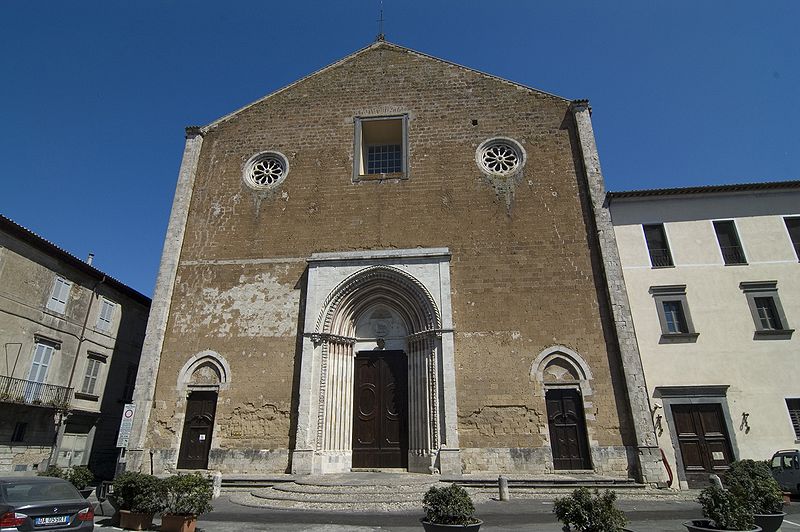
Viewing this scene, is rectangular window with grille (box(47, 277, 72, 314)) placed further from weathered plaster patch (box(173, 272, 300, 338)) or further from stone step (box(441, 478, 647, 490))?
stone step (box(441, 478, 647, 490))

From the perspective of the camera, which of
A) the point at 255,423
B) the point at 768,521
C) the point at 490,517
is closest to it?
the point at 768,521

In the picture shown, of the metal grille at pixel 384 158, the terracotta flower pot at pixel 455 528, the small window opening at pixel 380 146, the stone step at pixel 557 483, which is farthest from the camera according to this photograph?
the metal grille at pixel 384 158

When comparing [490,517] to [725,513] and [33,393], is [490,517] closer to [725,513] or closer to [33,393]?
[725,513]

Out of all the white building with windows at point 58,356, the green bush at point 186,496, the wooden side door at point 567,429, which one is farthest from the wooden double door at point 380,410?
the white building with windows at point 58,356

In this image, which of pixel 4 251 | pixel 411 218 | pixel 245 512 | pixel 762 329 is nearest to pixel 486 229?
pixel 411 218

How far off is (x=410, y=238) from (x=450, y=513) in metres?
9.59

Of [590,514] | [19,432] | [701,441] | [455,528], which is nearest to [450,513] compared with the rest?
[455,528]

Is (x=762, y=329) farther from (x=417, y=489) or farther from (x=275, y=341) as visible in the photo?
(x=275, y=341)

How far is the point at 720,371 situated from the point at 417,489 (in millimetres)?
9899

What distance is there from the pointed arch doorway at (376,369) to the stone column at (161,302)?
4.51 m

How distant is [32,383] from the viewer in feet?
52.5

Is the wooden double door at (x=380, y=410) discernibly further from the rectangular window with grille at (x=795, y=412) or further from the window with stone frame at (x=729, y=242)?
the window with stone frame at (x=729, y=242)

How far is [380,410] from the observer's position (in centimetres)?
1345

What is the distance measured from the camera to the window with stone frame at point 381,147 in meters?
15.7
